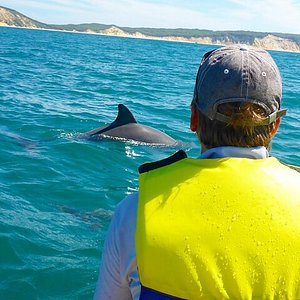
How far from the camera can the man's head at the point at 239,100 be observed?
107 inches

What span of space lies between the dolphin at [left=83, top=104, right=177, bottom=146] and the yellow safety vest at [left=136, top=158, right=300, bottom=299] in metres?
11.8

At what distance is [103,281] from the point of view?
9.36 feet

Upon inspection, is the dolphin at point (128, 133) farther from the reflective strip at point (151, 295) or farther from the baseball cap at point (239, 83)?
the reflective strip at point (151, 295)

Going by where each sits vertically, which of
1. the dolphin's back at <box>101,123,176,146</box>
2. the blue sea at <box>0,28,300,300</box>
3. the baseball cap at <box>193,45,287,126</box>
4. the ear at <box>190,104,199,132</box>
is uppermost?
the baseball cap at <box>193,45,287,126</box>

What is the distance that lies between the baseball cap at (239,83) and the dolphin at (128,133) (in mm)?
11626

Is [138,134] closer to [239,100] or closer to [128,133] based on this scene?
[128,133]

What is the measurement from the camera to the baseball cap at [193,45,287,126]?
8.93 feet

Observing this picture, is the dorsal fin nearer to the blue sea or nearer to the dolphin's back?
the dolphin's back

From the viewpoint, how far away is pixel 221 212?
2.61 m

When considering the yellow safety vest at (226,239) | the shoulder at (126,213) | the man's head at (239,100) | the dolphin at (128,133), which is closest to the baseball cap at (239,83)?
the man's head at (239,100)

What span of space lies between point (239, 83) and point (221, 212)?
65 cm

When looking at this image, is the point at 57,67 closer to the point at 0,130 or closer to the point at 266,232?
the point at 0,130

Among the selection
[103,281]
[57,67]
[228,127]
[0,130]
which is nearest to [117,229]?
[103,281]

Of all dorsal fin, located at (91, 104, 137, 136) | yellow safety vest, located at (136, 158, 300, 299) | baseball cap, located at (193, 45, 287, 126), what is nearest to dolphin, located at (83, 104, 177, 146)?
dorsal fin, located at (91, 104, 137, 136)
